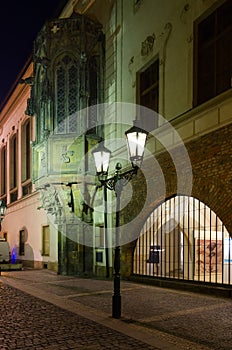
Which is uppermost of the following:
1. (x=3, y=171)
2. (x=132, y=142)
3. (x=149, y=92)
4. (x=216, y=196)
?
(x=149, y=92)

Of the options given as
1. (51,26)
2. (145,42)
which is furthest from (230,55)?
(51,26)

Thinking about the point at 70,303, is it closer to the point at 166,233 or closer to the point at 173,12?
the point at 166,233

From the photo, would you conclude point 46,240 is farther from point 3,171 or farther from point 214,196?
point 214,196

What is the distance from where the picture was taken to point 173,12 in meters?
13.5

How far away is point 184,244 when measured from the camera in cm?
1527

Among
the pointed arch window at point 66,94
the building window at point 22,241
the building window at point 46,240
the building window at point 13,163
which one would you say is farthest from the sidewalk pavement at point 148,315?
→ the building window at point 13,163

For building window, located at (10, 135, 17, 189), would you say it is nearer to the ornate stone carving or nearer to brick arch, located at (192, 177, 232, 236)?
the ornate stone carving

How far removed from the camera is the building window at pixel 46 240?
22.7 meters

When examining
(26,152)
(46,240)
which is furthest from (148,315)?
(26,152)

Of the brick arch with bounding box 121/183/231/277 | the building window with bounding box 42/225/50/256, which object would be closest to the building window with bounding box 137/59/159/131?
the brick arch with bounding box 121/183/231/277

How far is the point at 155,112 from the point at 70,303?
22.7 feet

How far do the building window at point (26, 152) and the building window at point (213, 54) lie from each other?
16141 millimetres

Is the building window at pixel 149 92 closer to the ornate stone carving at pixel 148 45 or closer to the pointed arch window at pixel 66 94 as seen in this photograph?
the ornate stone carving at pixel 148 45

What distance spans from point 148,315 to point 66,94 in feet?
37.5
